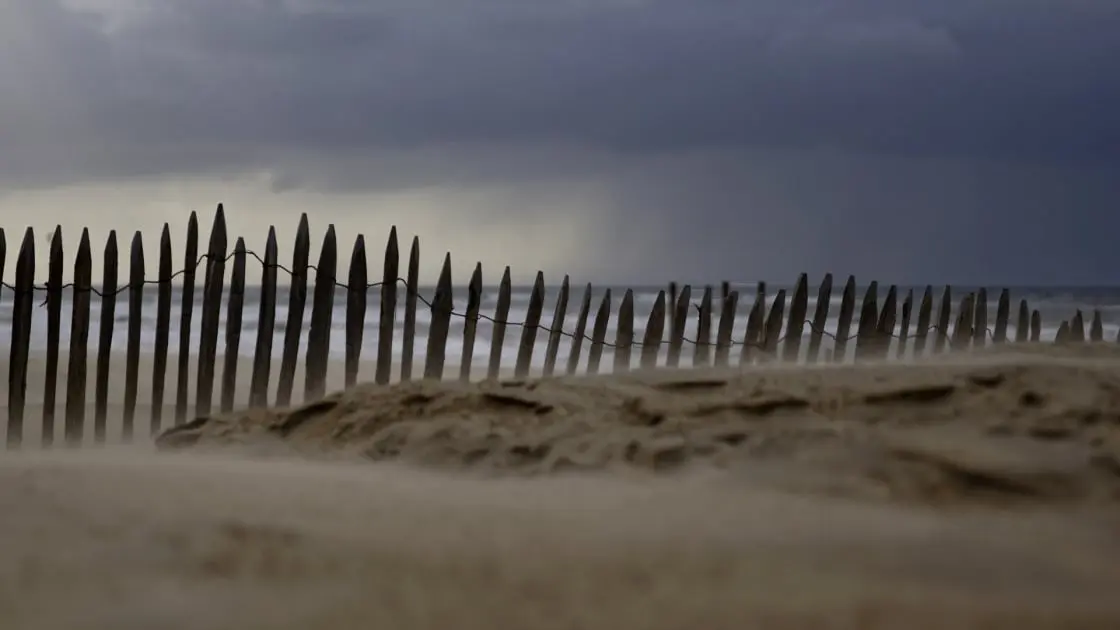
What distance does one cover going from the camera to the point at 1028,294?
36.9 meters

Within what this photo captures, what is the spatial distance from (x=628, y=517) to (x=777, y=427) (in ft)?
2.36

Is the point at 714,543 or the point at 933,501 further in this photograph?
the point at 933,501

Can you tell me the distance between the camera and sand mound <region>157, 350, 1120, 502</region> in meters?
1.85

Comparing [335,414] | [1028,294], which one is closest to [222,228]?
[335,414]

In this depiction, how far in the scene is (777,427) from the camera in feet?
7.24

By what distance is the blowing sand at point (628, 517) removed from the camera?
124 centimetres

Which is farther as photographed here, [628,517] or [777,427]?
[777,427]

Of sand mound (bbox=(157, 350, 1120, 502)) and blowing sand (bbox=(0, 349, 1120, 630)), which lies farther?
sand mound (bbox=(157, 350, 1120, 502))

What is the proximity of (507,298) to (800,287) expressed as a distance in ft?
9.42

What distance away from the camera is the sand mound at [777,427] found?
6.06 feet

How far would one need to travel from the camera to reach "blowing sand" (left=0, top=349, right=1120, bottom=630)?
4.06ft

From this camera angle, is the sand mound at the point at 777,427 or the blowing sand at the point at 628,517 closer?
the blowing sand at the point at 628,517

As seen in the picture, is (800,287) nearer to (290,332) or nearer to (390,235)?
(390,235)

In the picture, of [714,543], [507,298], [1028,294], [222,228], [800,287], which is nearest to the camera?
[714,543]
